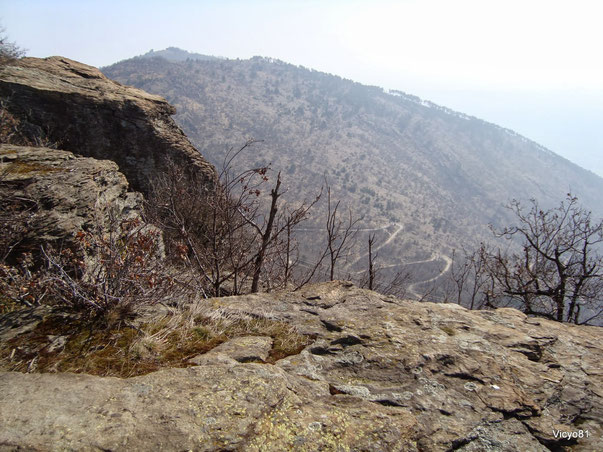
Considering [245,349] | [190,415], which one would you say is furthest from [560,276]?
[190,415]

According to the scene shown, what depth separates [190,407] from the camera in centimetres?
197

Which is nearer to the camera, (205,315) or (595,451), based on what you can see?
(595,451)

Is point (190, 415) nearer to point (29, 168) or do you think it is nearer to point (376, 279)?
point (29, 168)

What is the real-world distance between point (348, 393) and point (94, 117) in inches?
514

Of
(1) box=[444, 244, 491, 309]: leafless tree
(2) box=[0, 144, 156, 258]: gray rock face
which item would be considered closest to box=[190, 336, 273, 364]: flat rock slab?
(2) box=[0, 144, 156, 258]: gray rock face

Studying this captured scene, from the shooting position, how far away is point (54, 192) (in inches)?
212

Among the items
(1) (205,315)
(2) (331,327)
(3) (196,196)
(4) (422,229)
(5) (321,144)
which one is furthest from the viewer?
(5) (321,144)

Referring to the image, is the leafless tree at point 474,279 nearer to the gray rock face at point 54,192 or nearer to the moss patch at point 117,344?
the moss patch at point 117,344

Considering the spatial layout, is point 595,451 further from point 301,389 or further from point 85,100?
point 85,100

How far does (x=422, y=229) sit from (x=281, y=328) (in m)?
139

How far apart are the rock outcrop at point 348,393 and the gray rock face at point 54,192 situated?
2761 millimetres

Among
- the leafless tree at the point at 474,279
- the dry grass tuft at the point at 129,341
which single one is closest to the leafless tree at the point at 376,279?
the leafless tree at the point at 474,279

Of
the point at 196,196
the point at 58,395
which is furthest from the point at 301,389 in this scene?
the point at 196,196

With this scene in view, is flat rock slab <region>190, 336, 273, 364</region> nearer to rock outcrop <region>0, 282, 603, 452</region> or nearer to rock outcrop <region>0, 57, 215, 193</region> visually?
rock outcrop <region>0, 282, 603, 452</region>
